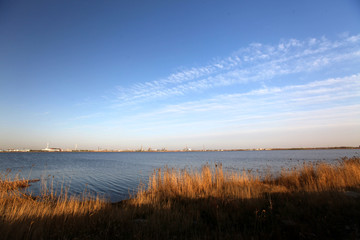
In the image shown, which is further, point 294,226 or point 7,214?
point 7,214

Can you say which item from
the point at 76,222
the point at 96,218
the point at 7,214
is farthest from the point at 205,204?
the point at 7,214

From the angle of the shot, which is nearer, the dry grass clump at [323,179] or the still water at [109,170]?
the dry grass clump at [323,179]

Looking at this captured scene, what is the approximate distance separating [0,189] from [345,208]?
12431mm

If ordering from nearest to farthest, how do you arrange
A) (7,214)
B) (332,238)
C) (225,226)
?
(332,238) → (225,226) → (7,214)

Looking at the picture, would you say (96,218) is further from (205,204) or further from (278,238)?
(278,238)

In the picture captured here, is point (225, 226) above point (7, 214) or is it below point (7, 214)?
below

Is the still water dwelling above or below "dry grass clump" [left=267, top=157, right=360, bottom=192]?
below

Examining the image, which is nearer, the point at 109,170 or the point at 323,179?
the point at 323,179

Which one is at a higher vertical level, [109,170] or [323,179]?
[323,179]

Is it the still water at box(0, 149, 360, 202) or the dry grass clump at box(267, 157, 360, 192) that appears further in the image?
the still water at box(0, 149, 360, 202)

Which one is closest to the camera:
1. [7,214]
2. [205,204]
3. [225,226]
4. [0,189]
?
[225,226]

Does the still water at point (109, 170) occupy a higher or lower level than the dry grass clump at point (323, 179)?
lower

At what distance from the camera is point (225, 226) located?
4254 mm

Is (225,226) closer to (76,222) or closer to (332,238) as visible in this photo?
(332,238)
